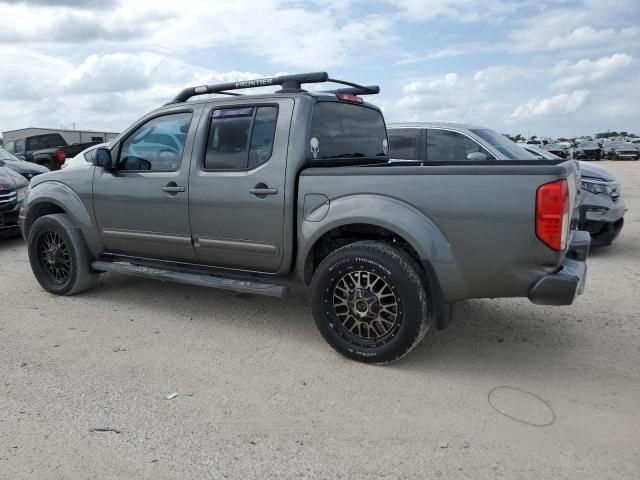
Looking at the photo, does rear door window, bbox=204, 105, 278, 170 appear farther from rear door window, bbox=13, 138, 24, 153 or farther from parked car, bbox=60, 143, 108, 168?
rear door window, bbox=13, 138, 24, 153

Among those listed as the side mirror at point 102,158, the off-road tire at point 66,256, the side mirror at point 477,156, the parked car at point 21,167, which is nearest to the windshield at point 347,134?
the side mirror at point 477,156

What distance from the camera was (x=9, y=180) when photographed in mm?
7996

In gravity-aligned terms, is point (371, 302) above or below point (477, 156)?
below

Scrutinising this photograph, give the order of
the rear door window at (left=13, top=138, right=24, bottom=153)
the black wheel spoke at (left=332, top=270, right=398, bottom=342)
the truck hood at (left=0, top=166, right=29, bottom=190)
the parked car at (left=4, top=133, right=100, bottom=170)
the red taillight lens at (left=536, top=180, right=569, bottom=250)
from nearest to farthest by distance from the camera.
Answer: the red taillight lens at (left=536, top=180, right=569, bottom=250) → the black wheel spoke at (left=332, top=270, right=398, bottom=342) → the truck hood at (left=0, top=166, right=29, bottom=190) → the parked car at (left=4, top=133, right=100, bottom=170) → the rear door window at (left=13, top=138, right=24, bottom=153)

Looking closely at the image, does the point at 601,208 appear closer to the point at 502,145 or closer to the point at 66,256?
the point at 502,145

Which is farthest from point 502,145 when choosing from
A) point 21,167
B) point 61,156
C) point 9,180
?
point 61,156

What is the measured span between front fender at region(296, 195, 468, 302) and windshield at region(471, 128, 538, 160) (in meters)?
3.63

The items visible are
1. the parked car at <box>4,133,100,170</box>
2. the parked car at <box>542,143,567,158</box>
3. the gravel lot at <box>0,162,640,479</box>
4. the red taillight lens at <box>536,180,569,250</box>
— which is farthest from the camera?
the parked car at <box>542,143,567,158</box>

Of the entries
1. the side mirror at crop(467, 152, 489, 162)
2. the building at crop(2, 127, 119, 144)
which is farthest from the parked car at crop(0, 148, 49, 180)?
the building at crop(2, 127, 119, 144)

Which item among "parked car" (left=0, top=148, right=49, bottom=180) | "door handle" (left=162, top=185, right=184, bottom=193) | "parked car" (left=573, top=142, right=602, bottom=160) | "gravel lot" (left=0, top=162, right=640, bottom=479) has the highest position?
"parked car" (left=573, top=142, right=602, bottom=160)

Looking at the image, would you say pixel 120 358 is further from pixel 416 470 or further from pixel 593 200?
pixel 593 200

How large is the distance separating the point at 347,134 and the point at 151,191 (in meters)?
1.77

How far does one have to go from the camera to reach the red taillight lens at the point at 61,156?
15227mm

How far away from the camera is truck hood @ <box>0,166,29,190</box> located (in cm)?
782
